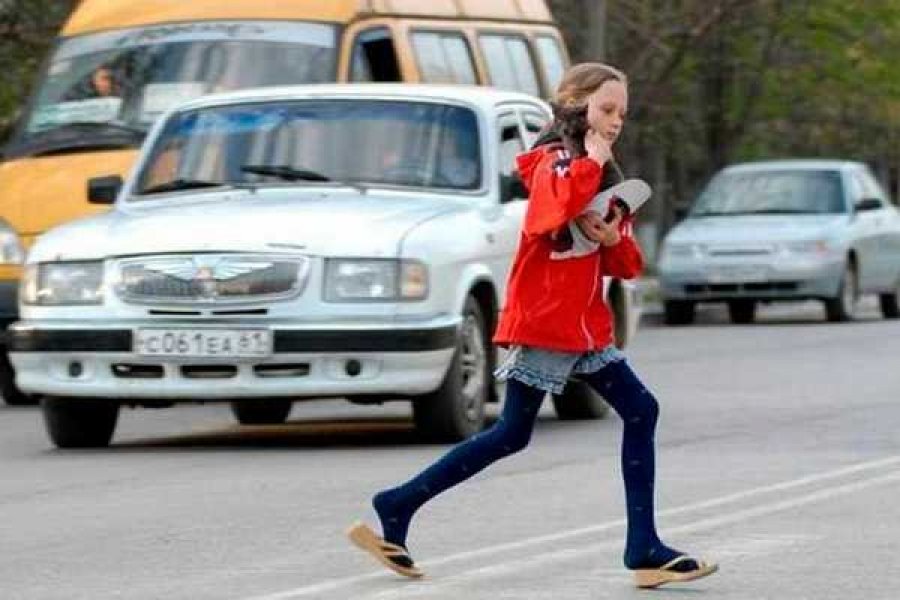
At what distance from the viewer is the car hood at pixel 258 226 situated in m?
14.1

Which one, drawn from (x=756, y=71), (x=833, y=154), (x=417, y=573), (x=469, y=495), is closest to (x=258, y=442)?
(x=469, y=495)

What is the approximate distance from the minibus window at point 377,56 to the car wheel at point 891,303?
11979 millimetres

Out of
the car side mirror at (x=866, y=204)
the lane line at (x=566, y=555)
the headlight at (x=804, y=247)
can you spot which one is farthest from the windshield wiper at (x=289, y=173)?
the car side mirror at (x=866, y=204)

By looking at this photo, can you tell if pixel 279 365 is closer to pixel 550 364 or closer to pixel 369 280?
pixel 369 280

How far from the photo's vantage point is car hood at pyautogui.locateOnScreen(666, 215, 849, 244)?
98.2ft

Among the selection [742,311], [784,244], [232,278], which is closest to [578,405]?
[232,278]

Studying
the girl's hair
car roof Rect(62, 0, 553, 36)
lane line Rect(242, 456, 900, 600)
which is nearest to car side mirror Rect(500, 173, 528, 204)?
lane line Rect(242, 456, 900, 600)

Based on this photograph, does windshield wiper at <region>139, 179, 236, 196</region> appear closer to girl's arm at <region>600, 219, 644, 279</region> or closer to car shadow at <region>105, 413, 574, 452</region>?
car shadow at <region>105, 413, 574, 452</region>

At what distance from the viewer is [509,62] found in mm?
21734

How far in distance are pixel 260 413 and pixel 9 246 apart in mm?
2511

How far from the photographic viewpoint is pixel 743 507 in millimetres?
11570

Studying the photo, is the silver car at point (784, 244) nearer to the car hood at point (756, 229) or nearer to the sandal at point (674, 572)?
the car hood at point (756, 229)

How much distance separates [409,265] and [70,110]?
6060 millimetres

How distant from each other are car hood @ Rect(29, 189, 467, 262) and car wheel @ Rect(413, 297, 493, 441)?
0.54 metres
